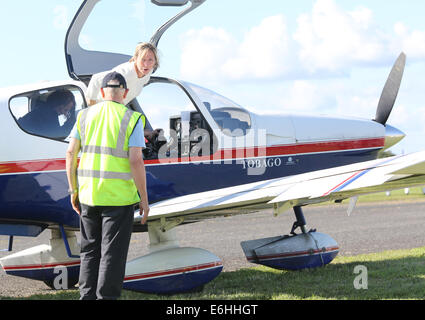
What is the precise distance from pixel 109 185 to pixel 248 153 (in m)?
3.01

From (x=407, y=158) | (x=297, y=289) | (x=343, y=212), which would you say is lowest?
(x=343, y=212)

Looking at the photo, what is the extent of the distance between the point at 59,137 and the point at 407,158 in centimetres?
356

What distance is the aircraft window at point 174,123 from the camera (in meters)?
6.93

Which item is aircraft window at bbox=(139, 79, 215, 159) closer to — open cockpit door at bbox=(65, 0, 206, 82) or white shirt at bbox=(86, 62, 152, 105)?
open cockpit door at bbox=(65, 0, 206, 82)

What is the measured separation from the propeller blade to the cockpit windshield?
2.17 metres

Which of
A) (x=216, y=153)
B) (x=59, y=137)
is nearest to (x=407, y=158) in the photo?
(x=216, y=153)

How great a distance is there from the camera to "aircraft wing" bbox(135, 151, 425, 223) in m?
5.28

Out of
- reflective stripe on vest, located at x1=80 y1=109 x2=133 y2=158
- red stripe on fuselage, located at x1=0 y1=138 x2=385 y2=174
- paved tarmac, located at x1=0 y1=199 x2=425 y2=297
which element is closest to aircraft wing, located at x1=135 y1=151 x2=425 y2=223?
red stripe on fuselage, located at x1=0 y1=138 x2=385 y2=174

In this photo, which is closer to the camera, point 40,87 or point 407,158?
point 407,158

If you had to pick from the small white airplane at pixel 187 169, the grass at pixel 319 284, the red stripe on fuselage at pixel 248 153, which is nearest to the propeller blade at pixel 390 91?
the small white airplane at pixel 187 169

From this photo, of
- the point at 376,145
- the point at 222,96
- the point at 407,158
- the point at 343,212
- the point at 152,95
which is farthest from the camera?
the point at 343,212

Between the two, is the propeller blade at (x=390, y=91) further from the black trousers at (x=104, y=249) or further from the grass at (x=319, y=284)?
the black trousers at (x=104, y=249)
